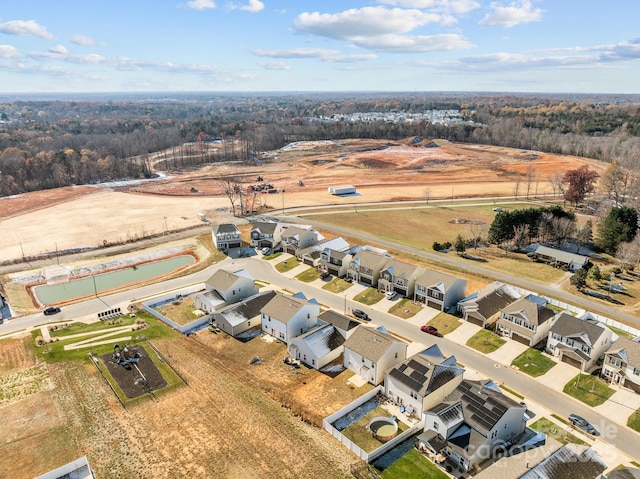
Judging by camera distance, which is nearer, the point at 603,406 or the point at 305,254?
the point at 603,406

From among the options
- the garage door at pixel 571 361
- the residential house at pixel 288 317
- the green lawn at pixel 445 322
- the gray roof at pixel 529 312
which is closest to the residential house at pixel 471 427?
the garage door at pixel 571 361

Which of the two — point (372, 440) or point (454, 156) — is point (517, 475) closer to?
point (372, 440)

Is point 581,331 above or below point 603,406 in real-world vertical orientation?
above

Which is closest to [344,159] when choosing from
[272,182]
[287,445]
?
[272,182]

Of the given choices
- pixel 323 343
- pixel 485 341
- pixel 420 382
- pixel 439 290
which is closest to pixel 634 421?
pixel 485 341

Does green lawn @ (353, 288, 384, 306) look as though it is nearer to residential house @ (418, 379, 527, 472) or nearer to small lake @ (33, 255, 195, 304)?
residential house @ (418, 379, 527, 472)

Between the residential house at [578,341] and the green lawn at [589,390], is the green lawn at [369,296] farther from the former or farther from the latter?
the green lawn at [589,390]
